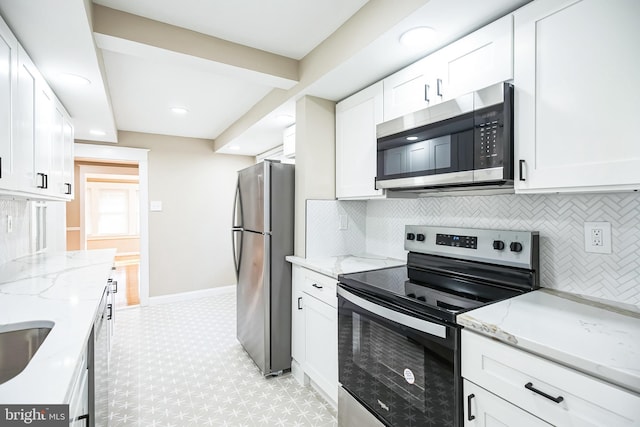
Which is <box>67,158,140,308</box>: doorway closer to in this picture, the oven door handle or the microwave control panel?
the oven door handle

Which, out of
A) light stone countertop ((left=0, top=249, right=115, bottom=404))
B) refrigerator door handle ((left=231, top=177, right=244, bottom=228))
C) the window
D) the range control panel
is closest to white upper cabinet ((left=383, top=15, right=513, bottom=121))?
the range control panel

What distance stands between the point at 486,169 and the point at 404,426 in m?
1.19

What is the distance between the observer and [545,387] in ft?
3.07

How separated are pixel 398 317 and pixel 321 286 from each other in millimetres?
783

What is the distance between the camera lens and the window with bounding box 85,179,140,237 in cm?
792

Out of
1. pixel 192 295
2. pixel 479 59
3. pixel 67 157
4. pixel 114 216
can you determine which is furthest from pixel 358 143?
pixel 114 216

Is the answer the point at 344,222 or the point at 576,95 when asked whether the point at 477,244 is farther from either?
the point at 344,222

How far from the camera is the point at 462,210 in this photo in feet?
6.35

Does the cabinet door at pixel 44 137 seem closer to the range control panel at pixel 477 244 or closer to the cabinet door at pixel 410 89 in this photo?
the cabinet door at pixel 410 89

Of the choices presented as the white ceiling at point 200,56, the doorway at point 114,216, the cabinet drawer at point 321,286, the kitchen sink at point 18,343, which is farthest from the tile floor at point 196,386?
the doorway at point 114,216

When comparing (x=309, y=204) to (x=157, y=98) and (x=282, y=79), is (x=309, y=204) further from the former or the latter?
(x=157, y=98)

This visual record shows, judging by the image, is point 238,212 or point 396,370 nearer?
point 396,370

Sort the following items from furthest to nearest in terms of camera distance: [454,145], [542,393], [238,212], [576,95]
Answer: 1. [238,212]
2. [454,145]
3. [576,95]
4. [542,393]

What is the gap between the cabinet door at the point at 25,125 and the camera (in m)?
1.62
